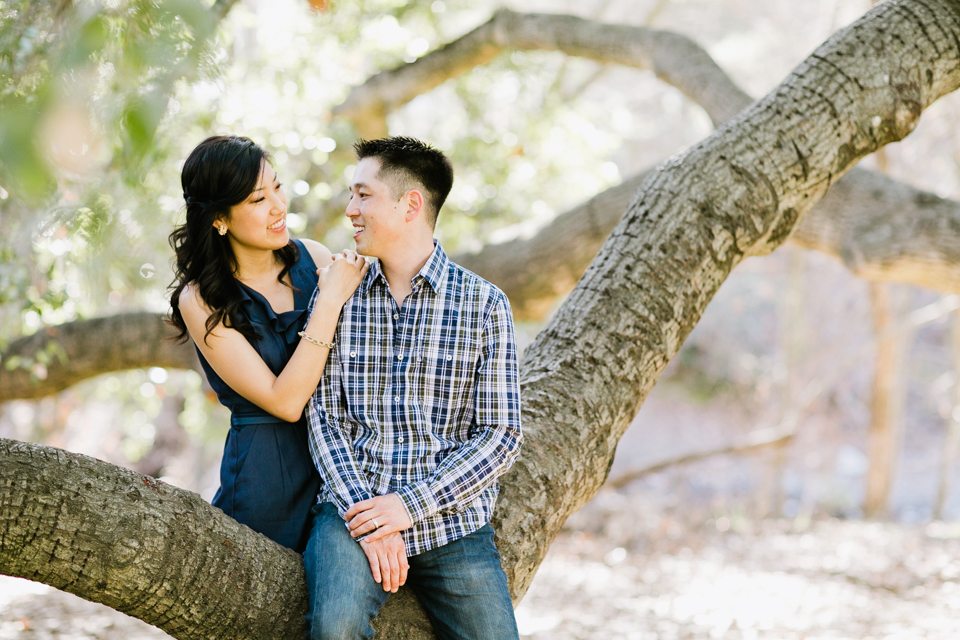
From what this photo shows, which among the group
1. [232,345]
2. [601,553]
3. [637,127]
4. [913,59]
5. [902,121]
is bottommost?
[601,553]

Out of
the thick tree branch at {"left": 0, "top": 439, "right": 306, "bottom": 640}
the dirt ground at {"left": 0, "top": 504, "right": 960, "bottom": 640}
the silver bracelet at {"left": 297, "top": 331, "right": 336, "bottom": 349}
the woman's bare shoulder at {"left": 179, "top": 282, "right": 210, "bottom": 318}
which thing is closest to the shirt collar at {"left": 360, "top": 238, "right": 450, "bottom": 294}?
the silver bracelet at {"left": 297, "top": 331, "right": 336, "bottom": 349}

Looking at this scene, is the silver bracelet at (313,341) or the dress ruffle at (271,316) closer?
the silver bracelet at (313,341)

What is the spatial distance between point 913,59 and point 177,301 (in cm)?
265

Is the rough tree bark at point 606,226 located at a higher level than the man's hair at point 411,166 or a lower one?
higher

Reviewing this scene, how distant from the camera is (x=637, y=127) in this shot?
14.5 m

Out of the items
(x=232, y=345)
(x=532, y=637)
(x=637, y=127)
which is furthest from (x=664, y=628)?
(x=637, y=127)

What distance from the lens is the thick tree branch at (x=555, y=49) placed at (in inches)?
211

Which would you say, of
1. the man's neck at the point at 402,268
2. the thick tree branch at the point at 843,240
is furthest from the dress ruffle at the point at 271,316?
the thick tree branch at the point at 843,240

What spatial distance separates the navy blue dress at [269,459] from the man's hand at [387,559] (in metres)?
0.34

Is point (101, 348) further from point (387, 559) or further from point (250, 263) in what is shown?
point (387, 559)

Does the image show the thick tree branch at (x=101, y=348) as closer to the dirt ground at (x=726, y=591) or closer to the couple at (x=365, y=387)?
the dirt ground at (x=726, y=591)

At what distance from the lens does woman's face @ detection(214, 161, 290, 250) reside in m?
2.41

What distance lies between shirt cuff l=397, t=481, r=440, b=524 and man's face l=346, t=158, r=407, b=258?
0.69 m

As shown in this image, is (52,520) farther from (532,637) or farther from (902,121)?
(532,637)
